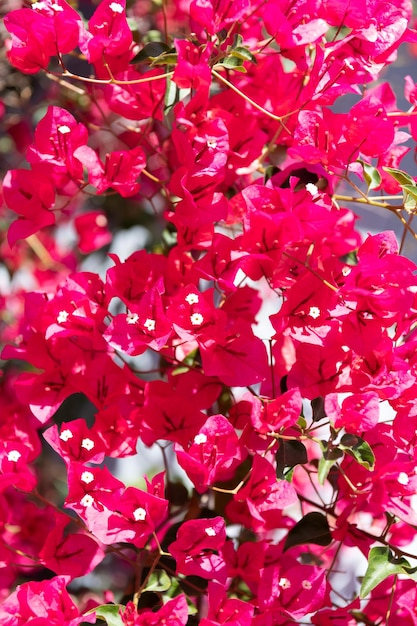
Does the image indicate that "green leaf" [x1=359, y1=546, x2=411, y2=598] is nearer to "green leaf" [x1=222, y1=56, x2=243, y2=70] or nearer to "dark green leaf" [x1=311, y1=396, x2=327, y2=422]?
"dark green leaf" [x1=311, y1=396, x2=327, y2=422]

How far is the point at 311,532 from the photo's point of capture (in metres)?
0.86

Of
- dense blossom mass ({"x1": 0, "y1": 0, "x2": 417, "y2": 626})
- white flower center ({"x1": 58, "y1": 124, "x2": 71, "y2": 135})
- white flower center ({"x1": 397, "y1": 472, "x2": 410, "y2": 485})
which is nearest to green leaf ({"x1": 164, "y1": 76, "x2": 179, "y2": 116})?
dense blossom mass ({"x1": 0, "y1": 0, "x2": 417, "y2": 626})

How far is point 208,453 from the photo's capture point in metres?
0.79

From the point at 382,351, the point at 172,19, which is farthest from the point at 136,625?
the point at 172,19

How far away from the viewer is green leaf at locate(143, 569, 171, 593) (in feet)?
2.72

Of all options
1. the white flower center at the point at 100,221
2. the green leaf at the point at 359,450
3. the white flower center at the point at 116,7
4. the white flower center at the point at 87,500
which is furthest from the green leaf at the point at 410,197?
the white flower center at the point at 100,221

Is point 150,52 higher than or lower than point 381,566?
higher

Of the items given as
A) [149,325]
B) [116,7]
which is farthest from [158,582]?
[116,7]

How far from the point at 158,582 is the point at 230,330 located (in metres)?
0.29

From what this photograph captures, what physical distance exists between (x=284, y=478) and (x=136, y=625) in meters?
0.21

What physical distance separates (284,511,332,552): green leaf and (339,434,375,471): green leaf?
119 millimetres

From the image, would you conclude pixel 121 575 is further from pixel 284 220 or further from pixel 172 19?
pixel 172 19

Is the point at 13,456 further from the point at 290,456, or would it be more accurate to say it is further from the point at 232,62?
the point at 232,62

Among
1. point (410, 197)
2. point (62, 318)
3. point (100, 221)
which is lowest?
point (100, 221)
